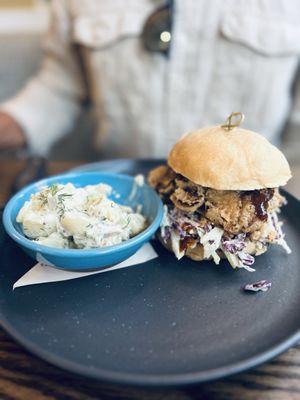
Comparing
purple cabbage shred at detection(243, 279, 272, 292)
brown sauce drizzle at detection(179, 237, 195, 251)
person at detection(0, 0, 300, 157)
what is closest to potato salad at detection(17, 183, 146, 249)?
brown sauce drizzle at detection(179, 237, 195, 251)

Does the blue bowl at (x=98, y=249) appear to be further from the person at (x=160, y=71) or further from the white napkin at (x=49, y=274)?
the person at (x=160, y=71)

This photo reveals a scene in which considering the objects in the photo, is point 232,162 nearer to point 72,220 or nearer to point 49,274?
point 72,220

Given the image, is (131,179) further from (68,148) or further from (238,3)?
(68,148)

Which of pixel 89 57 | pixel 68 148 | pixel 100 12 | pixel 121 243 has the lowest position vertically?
pixel 68 148

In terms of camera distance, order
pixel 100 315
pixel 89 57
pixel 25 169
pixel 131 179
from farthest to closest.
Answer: pixel 89 57
pixel 25 169
pixel 131 179
pixel 100 315

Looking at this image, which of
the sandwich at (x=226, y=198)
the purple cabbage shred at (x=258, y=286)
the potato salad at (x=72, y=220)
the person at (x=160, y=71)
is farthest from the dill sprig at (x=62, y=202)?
the person at (x=160, y=71)

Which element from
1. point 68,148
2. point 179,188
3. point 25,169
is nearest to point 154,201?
point 179,188

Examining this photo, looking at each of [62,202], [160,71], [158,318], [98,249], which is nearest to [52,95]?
[160,71]
